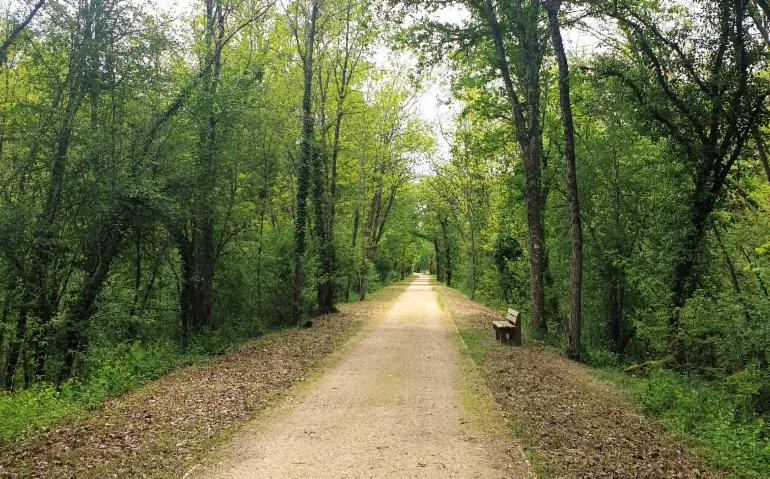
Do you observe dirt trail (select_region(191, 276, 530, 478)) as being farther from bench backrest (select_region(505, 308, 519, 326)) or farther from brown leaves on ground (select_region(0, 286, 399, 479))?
bench backrest (select_region(505, 308, 519, 326))

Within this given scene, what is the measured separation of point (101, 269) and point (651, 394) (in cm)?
1198

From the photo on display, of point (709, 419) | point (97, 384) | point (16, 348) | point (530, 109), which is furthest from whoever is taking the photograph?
point (530, 109)

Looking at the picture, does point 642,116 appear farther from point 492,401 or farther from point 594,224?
point 492,401

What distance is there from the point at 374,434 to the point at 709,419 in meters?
5.06

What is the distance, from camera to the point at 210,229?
1567 centimetres

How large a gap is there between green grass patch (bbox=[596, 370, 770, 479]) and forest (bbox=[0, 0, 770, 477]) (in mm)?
54

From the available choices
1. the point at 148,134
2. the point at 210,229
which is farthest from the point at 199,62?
the point at 210,229

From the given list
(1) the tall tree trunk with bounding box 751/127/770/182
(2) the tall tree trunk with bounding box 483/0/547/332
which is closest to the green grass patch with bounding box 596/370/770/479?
(2) the tall tree trunk with bounding box 483/0/547/332

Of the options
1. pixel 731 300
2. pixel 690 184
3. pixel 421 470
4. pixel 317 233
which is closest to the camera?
pixel 421 470

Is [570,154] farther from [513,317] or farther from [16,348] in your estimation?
[16,348]

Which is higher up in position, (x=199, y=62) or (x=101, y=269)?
(x=199, y=62)

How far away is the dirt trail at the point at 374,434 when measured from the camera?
18.3 feet

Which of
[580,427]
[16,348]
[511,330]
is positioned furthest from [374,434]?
[16,348]

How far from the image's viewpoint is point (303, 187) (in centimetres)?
1808
